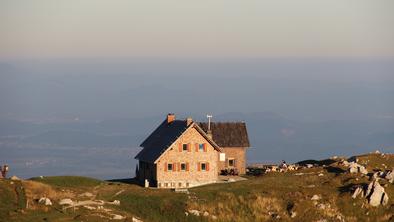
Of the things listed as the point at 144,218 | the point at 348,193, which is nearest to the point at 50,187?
the point at 144,218

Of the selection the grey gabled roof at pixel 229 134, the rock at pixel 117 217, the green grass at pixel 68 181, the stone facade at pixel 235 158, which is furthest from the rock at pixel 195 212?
the grey gabled roof at pixel 229 134

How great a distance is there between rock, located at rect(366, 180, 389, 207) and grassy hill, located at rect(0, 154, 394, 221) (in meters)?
0.59

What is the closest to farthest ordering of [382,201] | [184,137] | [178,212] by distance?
1. [178,212]
2. [382,201]
3. [184,137]

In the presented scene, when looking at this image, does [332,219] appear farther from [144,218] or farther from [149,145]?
[149,145]

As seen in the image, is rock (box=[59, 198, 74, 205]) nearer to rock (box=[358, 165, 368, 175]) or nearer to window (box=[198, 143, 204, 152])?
window (box=[198, 143, 204, 152])

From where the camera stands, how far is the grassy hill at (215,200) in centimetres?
9138

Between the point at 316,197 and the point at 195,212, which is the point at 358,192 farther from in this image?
the point at 195,212

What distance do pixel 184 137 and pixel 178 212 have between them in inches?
838

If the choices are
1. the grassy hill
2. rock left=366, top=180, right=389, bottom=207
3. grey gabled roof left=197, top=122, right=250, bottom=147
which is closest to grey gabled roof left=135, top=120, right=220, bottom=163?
the grassy hill

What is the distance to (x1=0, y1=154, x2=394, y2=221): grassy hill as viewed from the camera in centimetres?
9138

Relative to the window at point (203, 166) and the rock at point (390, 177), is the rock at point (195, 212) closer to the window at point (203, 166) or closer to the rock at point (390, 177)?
the window at point (203, 166)

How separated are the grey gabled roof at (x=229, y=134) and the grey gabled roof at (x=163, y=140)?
8131mm

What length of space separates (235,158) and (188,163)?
1427 cm

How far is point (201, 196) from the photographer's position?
102438 mm
